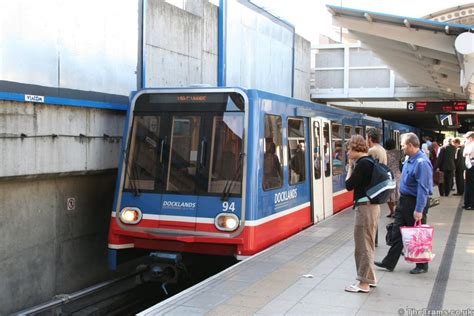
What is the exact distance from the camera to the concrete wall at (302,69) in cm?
1841

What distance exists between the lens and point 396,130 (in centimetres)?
1922

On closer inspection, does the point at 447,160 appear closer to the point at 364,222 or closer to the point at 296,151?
the point at 296,151

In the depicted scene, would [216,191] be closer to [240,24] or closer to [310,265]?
[310,265]

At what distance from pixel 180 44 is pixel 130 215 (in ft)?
15.1

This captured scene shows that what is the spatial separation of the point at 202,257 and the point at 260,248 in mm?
1035

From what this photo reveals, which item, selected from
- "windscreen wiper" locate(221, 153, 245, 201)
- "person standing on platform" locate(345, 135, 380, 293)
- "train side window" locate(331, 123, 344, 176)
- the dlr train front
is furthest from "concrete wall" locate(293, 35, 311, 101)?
"person standing on platform" locate(345, 135, 380, 293)

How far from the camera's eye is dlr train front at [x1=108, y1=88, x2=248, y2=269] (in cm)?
688

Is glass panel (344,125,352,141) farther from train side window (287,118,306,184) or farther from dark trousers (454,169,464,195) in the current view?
dark trousers (454,169,464,195)

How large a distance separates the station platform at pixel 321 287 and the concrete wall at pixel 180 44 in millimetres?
4143

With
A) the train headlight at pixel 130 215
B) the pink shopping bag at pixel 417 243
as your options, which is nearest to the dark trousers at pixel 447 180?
the pink shopping bag at pixel 417 243

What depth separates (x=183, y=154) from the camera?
7184 mm

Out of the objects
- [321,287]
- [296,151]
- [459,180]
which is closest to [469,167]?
[459,180]

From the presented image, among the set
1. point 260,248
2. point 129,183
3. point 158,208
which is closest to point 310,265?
point 260,248

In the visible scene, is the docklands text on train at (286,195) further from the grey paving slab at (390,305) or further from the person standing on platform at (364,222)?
the grey paving slab at (390,305)
